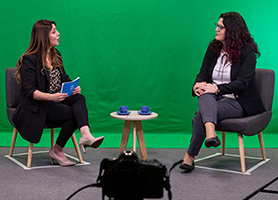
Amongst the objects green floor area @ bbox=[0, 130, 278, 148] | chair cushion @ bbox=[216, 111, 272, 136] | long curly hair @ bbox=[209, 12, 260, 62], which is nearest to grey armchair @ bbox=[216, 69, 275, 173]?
chair cushion @ bbox=[216, 111, 272, 136]

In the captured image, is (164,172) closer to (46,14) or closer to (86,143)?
(86,143)

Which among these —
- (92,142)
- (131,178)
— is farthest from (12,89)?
(131,178)

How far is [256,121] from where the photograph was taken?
361cm

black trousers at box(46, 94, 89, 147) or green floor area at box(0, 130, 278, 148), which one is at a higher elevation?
black trousers at box(46, 94, 89, 147)

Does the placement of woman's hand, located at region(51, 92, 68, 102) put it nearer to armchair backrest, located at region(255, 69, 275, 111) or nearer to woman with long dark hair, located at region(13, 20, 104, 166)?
woman with long dark hair, located at region(13, 20, 104, 166)

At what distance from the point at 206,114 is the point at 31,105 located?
53.9 inches

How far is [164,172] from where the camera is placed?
1356mm

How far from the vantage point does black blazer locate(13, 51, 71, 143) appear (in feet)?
11.6

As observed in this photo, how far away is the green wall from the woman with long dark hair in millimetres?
1096

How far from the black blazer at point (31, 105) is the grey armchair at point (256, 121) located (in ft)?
4.61

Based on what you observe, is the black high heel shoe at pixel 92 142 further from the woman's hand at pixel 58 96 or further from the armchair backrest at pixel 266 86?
the armchair backrest at pixel 266 86

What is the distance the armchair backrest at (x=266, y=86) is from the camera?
3.83m

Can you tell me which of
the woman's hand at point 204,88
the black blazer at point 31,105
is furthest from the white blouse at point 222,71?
the black blazer at point 31,105

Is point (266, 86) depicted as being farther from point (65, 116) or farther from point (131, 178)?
point (131, 178)
